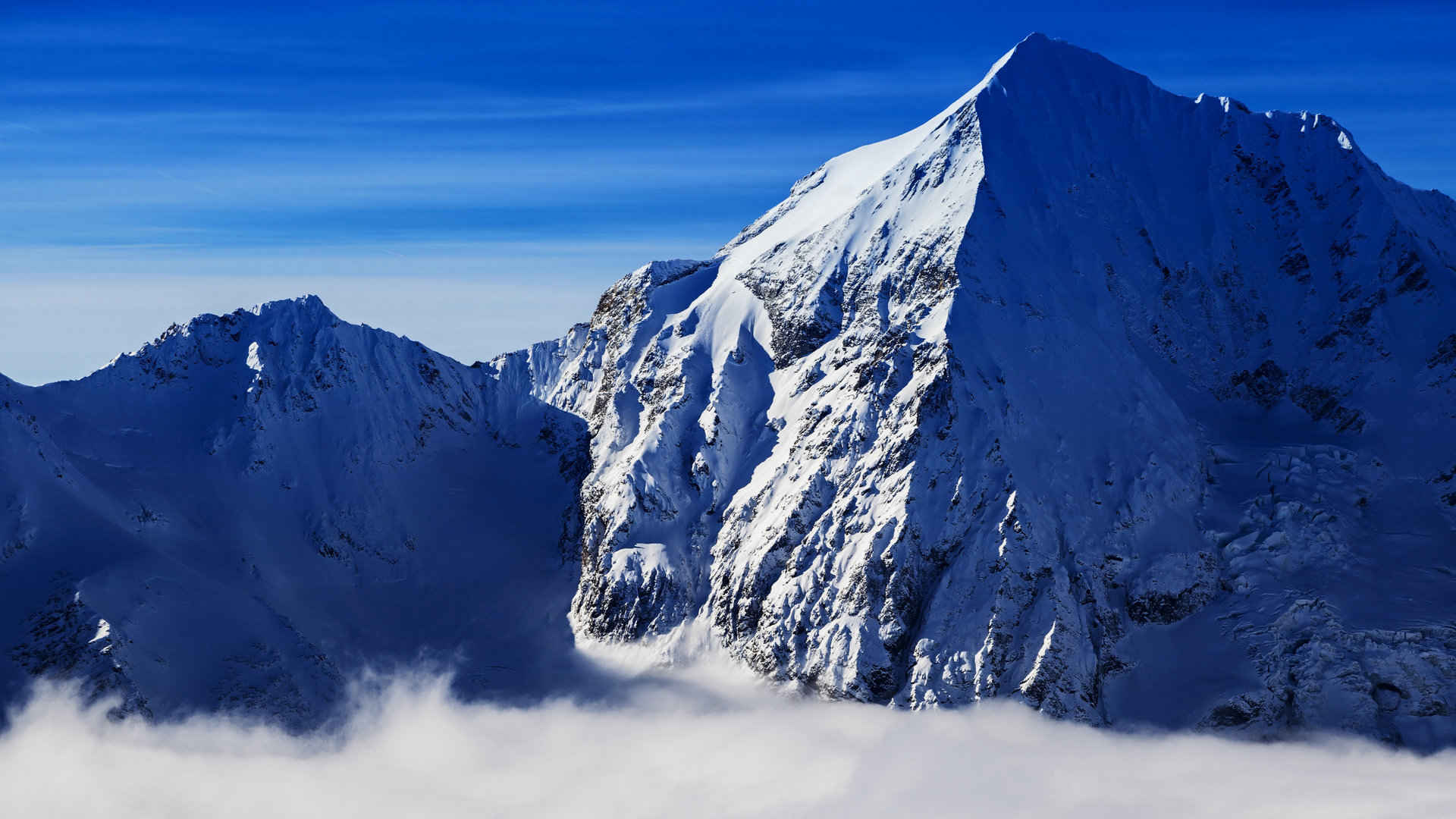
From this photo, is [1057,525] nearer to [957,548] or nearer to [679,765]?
[957,548]

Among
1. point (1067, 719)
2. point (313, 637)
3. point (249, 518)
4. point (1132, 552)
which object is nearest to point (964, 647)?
point (1067, 719)

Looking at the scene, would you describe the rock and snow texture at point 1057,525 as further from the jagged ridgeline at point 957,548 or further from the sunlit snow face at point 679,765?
the sunlit snow face at point 679,765

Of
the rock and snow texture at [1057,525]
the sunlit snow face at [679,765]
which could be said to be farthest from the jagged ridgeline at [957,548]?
the sunlit snow face at [679,765]

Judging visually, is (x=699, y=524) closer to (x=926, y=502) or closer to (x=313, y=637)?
(x=926, y=502)

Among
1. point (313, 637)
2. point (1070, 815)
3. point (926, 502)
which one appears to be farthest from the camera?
point (313, 637)

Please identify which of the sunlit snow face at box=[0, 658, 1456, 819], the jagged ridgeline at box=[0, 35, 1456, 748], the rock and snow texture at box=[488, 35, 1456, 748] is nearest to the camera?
the sunlit snow face at box=[0, 658, 1456, 819]

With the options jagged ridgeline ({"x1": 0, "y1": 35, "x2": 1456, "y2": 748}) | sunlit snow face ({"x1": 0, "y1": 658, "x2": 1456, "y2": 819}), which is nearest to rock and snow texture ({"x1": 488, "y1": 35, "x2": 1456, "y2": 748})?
jagged ridgeline ({"x1": 0, "y1": 35, "x2": 1456, "y2": 748})

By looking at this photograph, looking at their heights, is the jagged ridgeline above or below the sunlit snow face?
above

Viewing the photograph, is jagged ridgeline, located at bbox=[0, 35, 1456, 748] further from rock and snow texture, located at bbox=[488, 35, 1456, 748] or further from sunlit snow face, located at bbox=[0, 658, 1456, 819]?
sunlit snow face, located at bbox=[0, 658, 1456, 819]
